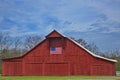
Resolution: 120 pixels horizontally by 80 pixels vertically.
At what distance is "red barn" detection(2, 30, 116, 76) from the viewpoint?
55.1 meters

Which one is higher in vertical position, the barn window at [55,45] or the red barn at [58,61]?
the barn window at [55,45]

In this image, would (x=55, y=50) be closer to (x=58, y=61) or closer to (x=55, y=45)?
(x=55, y=45)

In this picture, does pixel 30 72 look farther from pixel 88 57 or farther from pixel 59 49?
pixel 88 57

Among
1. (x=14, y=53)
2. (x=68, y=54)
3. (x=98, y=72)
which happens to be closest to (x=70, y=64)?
(x=68, y=54)

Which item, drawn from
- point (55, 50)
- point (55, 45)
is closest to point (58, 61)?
point (55, 50)

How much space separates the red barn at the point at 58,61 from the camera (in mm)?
55125

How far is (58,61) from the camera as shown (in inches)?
2239

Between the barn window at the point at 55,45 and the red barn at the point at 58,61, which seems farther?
the barn window at the point at 55,45

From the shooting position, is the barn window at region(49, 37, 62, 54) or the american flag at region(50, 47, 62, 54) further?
the barn window at region(49, 37, 62, 54)

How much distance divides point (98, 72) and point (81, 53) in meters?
4.59

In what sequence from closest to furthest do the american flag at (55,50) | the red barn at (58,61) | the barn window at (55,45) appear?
the red barn at (58,61)
the american flag at (55,50)
the barn window at (55,45)

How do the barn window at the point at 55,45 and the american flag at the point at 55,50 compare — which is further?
the barn window at the point at 55,45

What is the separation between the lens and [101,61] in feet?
180

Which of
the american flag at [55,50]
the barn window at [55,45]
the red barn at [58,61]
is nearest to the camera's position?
the red barn at [58,61]
